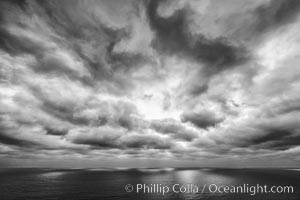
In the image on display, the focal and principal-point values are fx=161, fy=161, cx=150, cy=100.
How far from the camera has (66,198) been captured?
83.9 metres

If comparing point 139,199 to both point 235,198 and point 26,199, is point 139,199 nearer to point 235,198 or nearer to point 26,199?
point 235,198

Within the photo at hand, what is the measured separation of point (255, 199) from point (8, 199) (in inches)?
4978

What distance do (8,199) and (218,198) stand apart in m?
108

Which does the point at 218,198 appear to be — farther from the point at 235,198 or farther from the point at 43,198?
the point at 43,198

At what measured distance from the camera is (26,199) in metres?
81.8

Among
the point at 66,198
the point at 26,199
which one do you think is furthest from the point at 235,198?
the point at 26,199

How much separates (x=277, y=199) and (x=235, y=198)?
21.7 metres

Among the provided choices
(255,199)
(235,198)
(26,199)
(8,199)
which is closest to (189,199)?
(235,198)

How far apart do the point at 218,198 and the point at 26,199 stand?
324 feet

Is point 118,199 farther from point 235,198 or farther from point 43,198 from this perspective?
point 235,198

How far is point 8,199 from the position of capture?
8188 centimetres

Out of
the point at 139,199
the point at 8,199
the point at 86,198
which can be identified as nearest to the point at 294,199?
the point at 139,199

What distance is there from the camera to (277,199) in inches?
3300

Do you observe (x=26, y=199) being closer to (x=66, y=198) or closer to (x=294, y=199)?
(x=66, y=198)
